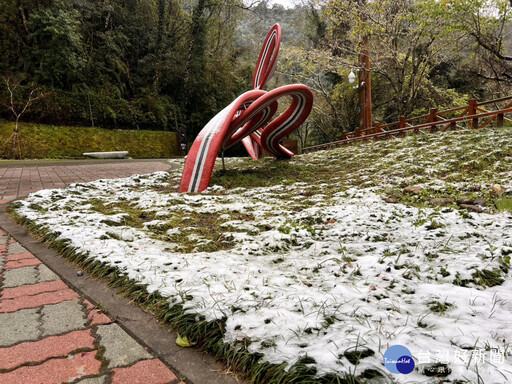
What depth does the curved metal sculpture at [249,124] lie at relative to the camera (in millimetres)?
6133

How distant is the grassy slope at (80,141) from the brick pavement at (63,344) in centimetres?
1605

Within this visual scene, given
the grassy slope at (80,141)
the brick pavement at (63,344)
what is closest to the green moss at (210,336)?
the brick pavement at (63,344)

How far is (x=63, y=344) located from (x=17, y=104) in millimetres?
18146

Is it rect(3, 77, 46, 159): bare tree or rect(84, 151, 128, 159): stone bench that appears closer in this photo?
rect(3, 77, 46, 159): bare tree

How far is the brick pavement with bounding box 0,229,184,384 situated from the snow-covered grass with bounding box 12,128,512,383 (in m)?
0.34

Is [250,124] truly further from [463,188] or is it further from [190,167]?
[463,188]

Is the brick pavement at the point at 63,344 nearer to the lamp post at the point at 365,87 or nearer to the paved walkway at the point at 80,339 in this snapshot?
the paved walkway at the point at 80,339

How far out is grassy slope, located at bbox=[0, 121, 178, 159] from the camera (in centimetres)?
1470

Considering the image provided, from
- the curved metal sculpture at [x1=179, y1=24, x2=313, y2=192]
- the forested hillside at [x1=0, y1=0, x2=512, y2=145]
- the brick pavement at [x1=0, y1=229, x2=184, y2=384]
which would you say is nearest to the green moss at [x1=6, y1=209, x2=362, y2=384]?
the brick pavement at [x1=0, y1=229, x2=184, y2=384]

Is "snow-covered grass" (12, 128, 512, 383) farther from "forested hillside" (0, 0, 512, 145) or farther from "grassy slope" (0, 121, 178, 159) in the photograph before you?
"grassy slope" (0, 121, 178, 159)

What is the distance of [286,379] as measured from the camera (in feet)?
4.17

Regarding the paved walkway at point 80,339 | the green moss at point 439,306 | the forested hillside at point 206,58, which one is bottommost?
the paved walkway at point 80,339

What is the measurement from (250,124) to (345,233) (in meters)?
5.47

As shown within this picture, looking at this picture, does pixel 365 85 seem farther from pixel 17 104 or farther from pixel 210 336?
pixel 17 104
